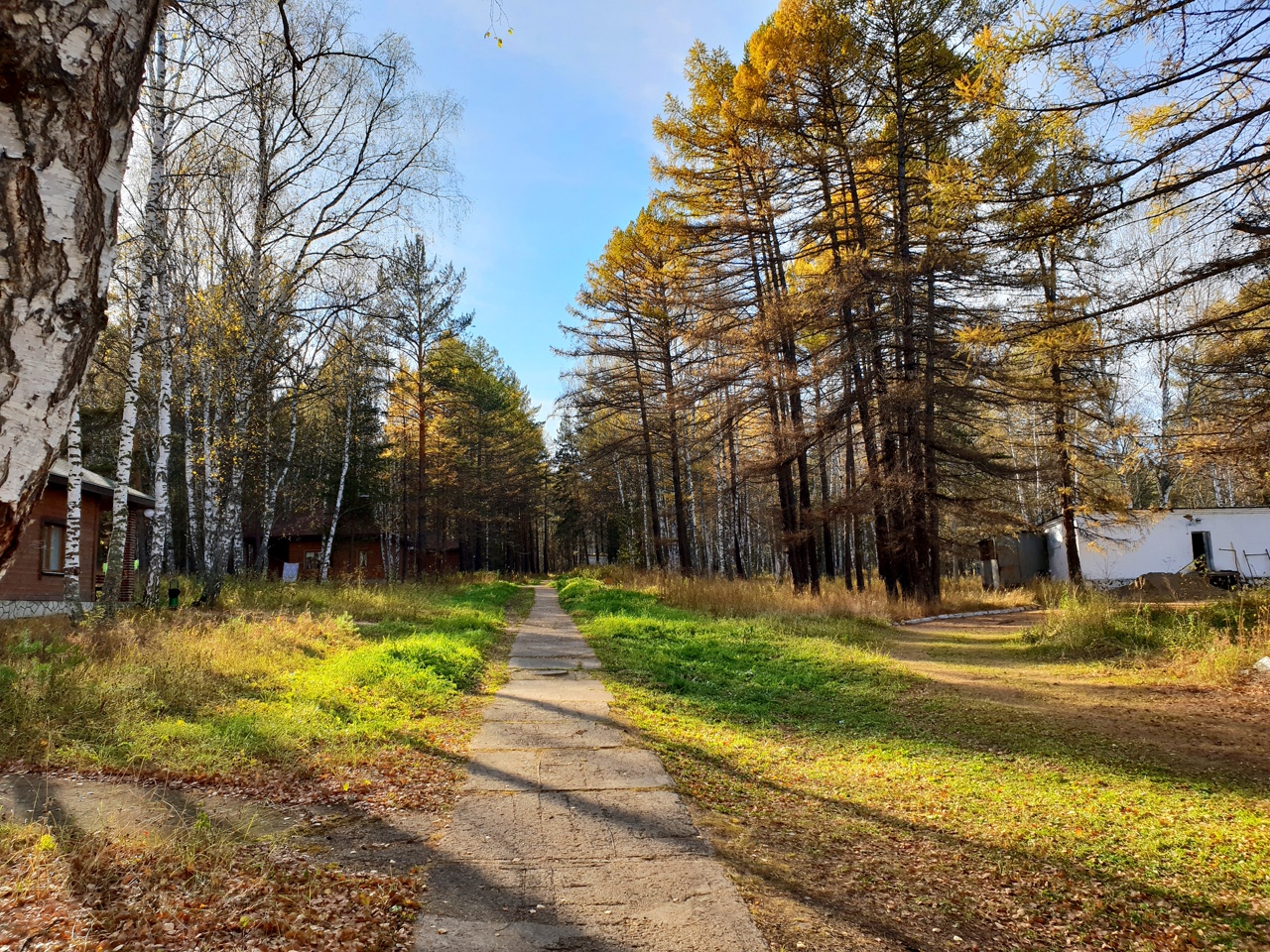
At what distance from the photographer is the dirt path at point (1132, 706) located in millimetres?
5082

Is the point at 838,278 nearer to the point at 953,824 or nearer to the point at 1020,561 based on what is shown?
the point at 953,824

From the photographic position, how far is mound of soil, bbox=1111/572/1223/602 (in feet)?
A: 47.3

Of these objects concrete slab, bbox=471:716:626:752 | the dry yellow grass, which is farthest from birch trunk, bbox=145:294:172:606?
the dry yellow grass

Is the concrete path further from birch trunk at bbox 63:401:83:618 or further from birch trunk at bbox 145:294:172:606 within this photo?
birch trunk at bbox 145:294:172:606

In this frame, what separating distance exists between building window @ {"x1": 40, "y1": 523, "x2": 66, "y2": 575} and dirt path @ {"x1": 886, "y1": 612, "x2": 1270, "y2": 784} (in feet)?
63.1

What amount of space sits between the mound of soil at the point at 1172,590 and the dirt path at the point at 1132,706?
626 cm

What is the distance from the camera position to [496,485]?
113 feet

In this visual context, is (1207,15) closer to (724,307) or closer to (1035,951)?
(1035,951)

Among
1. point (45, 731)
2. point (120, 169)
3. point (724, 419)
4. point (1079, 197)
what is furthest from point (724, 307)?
point (120, 169)

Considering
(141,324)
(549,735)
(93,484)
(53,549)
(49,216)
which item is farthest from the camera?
(53,549)

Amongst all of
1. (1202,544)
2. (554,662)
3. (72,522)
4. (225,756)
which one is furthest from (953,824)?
(1202,544)

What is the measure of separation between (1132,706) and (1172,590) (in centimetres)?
900

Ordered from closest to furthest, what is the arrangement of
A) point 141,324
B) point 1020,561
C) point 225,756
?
1. point 225,756
2. point 141,324
3. point 1020,561

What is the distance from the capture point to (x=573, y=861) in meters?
3.35
